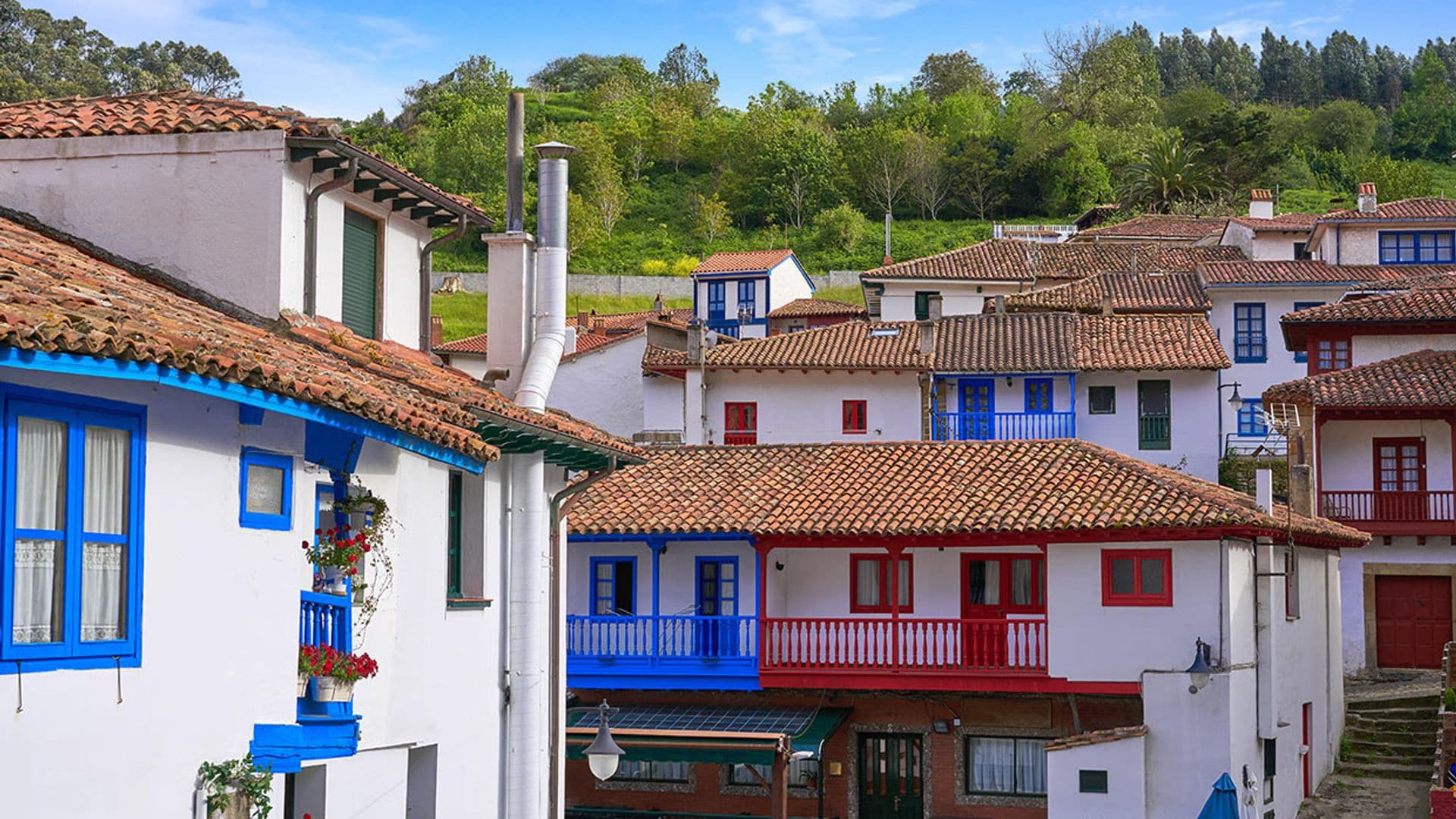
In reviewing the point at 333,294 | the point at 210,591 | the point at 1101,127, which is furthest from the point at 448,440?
the point at 1101,127

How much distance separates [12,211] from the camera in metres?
14.3

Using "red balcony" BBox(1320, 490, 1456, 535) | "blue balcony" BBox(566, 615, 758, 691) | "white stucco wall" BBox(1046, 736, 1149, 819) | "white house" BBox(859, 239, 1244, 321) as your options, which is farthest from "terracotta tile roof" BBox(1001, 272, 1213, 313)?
"white stucco wall" BBox(1046, 736, 1149, 819)

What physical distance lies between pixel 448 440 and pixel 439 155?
97942mm

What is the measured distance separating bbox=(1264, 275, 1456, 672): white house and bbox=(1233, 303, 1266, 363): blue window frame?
1188 centimetres

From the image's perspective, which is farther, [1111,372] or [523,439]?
[1111,372]

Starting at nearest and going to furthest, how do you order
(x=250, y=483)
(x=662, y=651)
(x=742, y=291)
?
1. (x=250, y=483)
2. (x=662, y=651)
3. (x=742, y=291)

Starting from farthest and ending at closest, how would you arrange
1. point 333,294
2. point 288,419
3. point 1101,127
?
point 1101,127
point 333,294
point 288,419

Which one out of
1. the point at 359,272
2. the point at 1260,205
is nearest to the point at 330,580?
the point at 359,272

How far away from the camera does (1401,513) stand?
120 feet

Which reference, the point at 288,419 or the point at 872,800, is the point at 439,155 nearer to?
the point at 872,800

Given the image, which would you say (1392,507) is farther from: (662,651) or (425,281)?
(425,281)

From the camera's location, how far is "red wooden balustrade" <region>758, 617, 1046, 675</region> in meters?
27.5

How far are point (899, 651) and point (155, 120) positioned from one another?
16.4 meters

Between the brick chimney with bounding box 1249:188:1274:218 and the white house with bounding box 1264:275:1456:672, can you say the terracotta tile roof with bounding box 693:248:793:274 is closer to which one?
the brick chimney with bounding box 1249:188:1274:218
